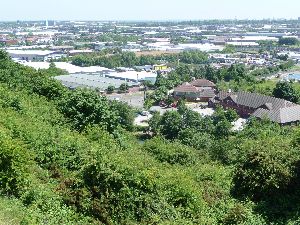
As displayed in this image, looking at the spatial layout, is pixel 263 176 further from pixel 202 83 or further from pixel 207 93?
pixel 202 83

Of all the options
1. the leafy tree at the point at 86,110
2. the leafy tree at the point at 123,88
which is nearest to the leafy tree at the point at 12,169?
the leafy tree at the point at 86,110

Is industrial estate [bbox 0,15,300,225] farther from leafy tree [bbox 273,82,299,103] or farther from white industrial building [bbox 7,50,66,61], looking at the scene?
white industrial building [bbox 7,50,66,61]

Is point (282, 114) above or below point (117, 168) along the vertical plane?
below

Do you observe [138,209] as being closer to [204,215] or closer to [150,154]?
[204,215]

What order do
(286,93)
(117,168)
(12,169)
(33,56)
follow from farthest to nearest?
(33,56) → (286,93) → (117,168) → (12,169)

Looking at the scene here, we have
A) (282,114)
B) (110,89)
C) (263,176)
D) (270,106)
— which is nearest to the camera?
(263,176)

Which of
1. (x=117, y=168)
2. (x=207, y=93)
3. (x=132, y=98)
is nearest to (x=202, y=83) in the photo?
(x=207, y=93)

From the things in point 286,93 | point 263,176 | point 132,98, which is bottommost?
point 132,98

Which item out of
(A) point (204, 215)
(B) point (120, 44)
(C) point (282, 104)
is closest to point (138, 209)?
(A) point (204, 215)

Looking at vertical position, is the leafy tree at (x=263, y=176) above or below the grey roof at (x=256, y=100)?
above

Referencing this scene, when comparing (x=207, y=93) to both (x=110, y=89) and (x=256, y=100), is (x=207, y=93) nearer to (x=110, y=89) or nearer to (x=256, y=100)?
(x=256, y=100)

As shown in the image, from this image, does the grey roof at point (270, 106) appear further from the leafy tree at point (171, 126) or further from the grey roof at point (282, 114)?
the leafy tree at point (171, 126)

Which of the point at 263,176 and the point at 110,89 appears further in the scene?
the point at 110,89

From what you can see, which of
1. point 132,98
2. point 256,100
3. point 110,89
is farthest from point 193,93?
point 110,89
